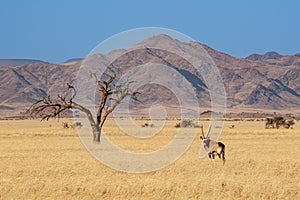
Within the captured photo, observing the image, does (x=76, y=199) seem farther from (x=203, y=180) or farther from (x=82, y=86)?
(x=82, y=86)

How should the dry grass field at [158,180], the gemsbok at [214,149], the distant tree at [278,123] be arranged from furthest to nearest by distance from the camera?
the distant tree at [278,123]
the gemsbok at [214,149]
the dry grass field at [158,180]

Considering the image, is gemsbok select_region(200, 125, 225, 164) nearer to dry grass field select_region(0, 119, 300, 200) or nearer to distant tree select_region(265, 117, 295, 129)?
dry grass field select_region(0, 119, 300, 200)

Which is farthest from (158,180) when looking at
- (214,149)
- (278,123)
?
(278,123)

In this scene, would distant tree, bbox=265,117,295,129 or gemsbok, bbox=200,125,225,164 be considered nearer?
gemsbok, bbox=200,125,225,164

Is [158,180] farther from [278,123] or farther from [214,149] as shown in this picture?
[278,123]

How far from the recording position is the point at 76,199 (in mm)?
14273

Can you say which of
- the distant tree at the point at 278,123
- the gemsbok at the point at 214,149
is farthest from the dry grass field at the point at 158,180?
the distant tree at the point at 278,123

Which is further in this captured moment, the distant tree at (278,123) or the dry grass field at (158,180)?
the distant tree at (278,123)

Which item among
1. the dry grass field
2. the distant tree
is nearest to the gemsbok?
Answer: the dry grass field

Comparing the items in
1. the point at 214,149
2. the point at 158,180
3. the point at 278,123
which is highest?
the point at 278,123

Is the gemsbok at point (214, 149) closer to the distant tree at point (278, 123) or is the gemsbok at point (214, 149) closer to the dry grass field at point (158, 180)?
the dry grass field at point (158, 180)

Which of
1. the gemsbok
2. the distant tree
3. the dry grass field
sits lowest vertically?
the dry grass field

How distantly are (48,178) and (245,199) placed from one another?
678 centimetres

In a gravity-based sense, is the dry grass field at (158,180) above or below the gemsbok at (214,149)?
below
